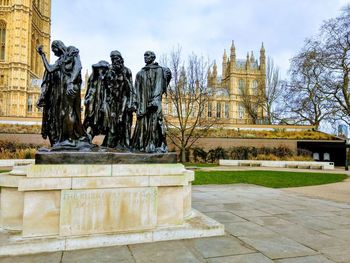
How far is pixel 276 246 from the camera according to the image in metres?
4.04

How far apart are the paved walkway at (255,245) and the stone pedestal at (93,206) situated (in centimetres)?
19

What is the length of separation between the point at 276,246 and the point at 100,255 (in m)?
2.58

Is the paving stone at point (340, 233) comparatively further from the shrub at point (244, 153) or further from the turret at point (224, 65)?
the turret at point (224, 65)

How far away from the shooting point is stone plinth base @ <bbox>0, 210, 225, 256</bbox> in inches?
143

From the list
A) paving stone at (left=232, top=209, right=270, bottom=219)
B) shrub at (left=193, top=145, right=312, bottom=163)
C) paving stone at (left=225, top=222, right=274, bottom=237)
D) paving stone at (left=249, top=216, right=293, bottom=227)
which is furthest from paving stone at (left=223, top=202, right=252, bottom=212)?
shrub at (left=193, top=145, right=312, bottom=163)

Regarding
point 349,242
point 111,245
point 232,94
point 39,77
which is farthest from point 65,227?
point 39,77

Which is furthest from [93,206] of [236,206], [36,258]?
[236,206]

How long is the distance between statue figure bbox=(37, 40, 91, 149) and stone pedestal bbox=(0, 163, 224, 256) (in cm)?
83

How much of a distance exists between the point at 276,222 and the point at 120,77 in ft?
14.2

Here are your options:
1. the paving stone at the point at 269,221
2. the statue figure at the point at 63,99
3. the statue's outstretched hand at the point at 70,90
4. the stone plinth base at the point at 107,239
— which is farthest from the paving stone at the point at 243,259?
the statue's outstretched hand at the point at 70,90

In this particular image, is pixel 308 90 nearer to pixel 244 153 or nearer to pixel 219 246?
pixel 244 153

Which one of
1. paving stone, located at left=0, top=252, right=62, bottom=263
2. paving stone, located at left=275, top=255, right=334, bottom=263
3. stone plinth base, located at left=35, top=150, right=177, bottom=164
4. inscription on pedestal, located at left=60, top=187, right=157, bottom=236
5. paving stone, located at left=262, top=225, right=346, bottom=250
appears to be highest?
stone plinth base, located at left=35, top=150, right=177, bottom=164

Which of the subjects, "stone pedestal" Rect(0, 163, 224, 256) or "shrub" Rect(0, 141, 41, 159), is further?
"shrub" Rect(0, 141, 41, 159)

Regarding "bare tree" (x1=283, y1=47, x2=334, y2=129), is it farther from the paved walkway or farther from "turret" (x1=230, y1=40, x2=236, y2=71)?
"turret" (x1=230, y1=40, x2=236, y2=71)
